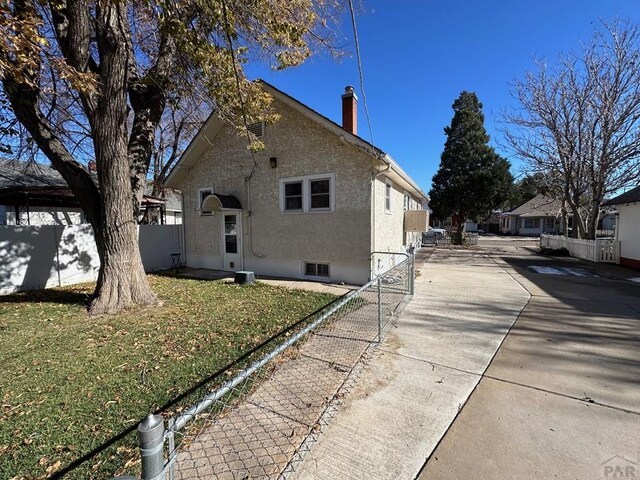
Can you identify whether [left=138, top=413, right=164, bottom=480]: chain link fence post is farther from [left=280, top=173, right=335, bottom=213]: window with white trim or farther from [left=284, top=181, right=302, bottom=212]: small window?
[left=284, top=181, right=302, bottom=212]: small window

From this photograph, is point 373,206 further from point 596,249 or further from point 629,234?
point 596,249

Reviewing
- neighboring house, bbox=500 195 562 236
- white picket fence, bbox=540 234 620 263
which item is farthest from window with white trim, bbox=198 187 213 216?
neighboring house, bbox=500 195 562 236

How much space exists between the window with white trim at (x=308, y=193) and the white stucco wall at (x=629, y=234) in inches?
525

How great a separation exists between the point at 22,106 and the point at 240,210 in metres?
5.95

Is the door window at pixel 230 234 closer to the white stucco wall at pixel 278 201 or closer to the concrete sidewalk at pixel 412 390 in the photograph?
the white stucco wall at pixel 278 201

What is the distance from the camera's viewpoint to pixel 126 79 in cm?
628

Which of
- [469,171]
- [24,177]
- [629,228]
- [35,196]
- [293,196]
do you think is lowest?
[629,228]

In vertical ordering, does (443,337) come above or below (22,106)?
below

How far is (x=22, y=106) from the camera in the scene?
5.96 meters

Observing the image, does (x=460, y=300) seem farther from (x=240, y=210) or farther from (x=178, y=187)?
(x=178, y=187)

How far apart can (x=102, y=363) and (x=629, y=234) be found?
750 inches

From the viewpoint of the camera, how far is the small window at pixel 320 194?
947 centimetres

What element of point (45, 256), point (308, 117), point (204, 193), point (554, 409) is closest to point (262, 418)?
point (554, 409)

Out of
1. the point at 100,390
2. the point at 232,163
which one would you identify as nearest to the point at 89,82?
the point at 100,390
